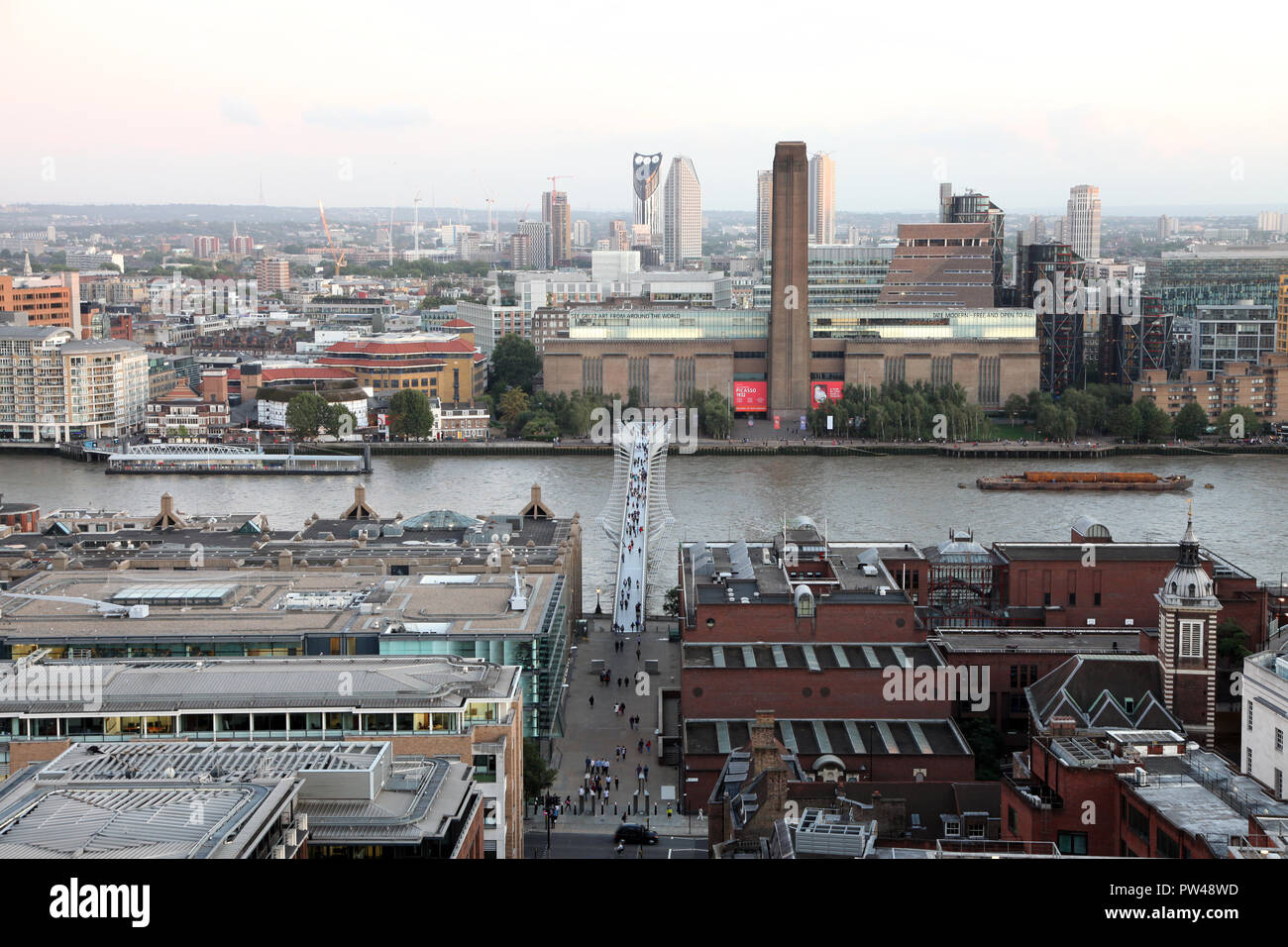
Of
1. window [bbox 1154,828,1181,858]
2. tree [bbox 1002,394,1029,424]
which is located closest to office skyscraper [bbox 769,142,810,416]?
tree [bbox 1002,394,1029,424]

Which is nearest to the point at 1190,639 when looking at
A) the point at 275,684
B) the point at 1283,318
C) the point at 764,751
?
the point at 764,751

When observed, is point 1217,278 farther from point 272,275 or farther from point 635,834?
point 272,275

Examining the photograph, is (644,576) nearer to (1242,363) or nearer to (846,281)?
(1242,363)

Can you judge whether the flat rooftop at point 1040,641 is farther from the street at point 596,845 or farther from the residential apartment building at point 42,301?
the residential apartment building at point 42,301

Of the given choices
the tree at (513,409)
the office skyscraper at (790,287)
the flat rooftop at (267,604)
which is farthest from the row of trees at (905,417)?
the flat rooftop at (267,604)

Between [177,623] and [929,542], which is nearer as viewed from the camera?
[177,623]

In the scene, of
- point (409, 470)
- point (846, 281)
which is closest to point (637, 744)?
point (409, 470)
